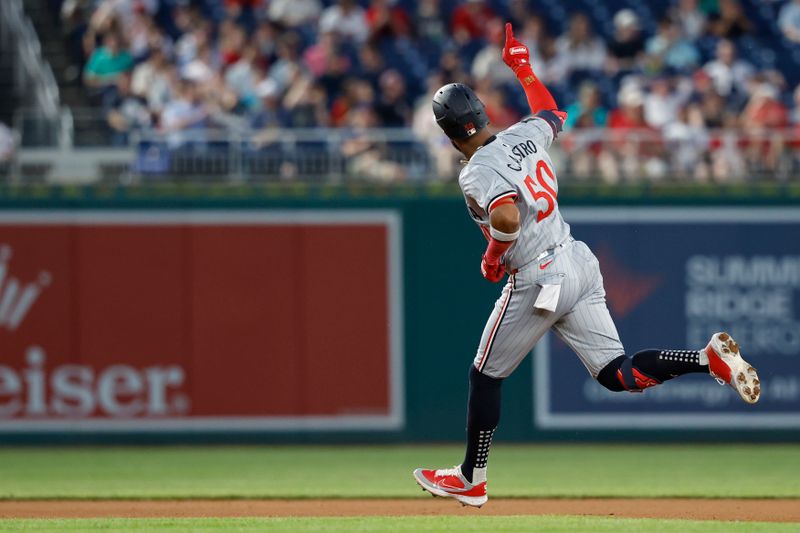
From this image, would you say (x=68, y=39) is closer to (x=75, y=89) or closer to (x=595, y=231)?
(x=75, y=89)

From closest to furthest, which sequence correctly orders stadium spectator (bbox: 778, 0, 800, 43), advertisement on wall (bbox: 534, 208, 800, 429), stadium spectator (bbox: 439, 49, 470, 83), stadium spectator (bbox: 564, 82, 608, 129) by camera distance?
advertisement on wall (bbox: 534, 208, 800, 429)
stadium spectator (bbox: 564, 82, 608, 129)
stadium spectator (bbox: 439, 49, 470, 83)
stadium spectator (bbox: 778, 0, 800, 43)

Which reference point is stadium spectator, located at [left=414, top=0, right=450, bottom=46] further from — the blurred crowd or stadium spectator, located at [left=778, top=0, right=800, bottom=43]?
stadium spectator, located at [left=778, top=0, right=800, bottom=43]

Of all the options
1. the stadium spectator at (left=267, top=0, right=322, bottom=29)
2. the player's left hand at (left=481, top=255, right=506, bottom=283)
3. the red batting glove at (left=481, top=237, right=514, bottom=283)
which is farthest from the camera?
the stadium spectator at (left=267, top=0, right=322, bottom=29)

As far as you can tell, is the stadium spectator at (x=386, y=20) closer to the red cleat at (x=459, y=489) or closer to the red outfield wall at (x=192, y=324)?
the red outfield wall at (x=192, y=324)

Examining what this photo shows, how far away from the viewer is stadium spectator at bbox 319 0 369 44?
49.8 feet

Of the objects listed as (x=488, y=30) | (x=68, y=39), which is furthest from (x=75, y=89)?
(x=488, y=30)

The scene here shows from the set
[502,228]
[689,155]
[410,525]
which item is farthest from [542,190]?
[689,155]

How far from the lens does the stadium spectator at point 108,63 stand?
46.9 feet

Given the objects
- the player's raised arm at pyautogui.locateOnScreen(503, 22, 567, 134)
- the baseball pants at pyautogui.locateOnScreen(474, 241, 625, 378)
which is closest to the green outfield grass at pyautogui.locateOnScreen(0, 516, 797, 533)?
the baseball pants at pyautogui.locateOnScreen(474, 241, 625, 378)

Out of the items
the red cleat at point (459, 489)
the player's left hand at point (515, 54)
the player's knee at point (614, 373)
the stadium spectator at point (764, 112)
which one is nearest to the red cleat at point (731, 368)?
the player's knee at point (614, 373)

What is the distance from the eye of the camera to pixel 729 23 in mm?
15391

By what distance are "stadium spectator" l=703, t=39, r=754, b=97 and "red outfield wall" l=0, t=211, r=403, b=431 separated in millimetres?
4265

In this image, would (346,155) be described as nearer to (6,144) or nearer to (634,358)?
(6,144)

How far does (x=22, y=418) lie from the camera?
12.6m
